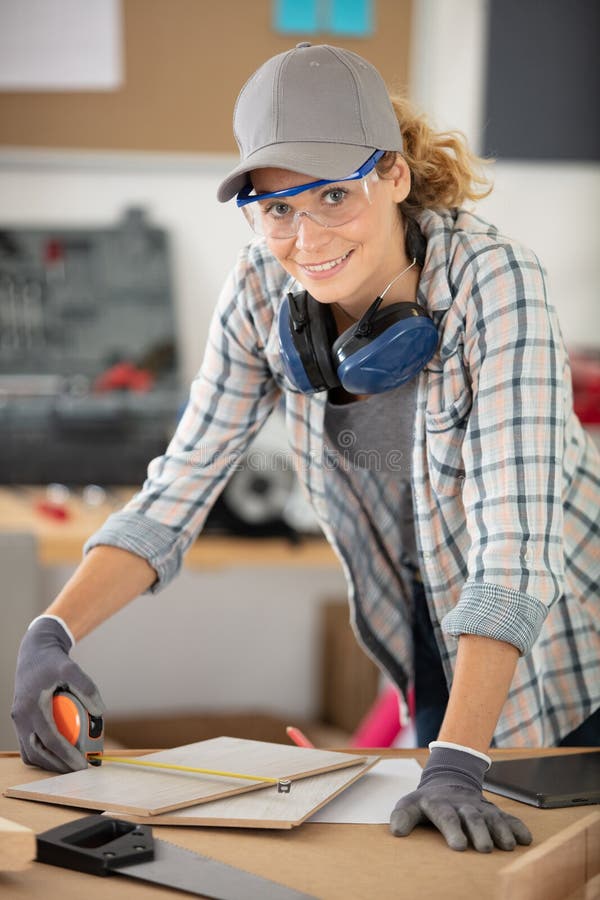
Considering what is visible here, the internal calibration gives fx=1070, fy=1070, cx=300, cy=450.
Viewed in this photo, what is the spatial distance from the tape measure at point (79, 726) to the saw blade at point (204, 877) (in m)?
0.22

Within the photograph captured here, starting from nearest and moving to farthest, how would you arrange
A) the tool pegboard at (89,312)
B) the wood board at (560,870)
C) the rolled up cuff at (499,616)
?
1. the wood board at (560,870)
2. the rolled up cuff at (499,616)
3. the tool pegboard at (89,312)

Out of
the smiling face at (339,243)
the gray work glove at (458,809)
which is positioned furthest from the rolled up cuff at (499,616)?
the smiling face at (339,243)

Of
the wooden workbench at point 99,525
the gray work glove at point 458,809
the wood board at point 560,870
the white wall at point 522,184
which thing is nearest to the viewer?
the wood board at point 560,870

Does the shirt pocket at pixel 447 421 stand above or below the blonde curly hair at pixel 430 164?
below

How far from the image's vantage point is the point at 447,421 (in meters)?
1.14

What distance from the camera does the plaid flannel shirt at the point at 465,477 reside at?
1.00 metres

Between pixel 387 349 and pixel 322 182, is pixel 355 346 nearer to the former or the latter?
pixel 387 349

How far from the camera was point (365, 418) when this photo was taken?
1.24 m

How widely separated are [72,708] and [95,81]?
2.11 m

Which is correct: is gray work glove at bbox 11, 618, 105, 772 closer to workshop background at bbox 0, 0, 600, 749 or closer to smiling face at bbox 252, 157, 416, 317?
smiling face at bbox 252, 157, 416, 317

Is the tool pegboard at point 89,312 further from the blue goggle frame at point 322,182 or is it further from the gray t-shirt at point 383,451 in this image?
the blue goggle frame at point 322,182

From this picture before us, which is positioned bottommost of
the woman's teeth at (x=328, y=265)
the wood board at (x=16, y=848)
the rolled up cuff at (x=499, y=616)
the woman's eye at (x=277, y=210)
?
the wood board at (x=16, y=848)

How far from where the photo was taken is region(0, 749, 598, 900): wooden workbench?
0.75 m

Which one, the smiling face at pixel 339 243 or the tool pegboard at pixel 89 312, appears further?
the tool pegboard at pixel 89 312
